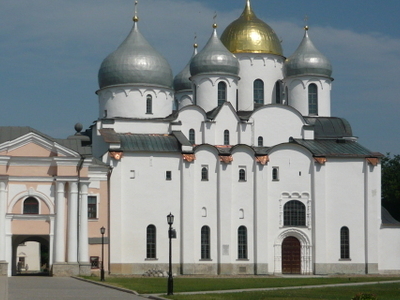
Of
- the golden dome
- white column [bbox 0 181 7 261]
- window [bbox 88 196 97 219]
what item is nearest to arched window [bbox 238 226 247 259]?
window [bbox 88 196 97 219]

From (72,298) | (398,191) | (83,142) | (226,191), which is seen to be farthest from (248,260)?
(72,298)

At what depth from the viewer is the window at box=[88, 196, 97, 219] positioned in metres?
57.4

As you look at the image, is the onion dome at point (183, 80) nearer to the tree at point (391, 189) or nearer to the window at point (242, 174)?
the window at point (242, 174)

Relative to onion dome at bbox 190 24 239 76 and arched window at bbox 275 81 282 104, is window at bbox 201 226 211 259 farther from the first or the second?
arched window at bbox 275 81 282 104

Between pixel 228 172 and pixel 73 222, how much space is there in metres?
11.5

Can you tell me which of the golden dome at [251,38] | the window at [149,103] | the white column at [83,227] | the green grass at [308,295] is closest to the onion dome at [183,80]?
the golden dome at [251,38]

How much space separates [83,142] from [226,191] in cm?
1104

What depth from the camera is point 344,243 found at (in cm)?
6138

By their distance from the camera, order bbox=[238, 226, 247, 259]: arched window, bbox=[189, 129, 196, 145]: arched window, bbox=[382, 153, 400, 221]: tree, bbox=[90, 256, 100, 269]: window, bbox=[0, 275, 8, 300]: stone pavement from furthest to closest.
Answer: bbox=[382, 153, 400, 221]: tree → bbox=[189, 129, 196, 145]: arched window → bbox=[238, 226, 247, 259]: arched window → bbox=[90, 256, 100, 269]: window → bbox=[0, 275, 8, 300]: stone pavement

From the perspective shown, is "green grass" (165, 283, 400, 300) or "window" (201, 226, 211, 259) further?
"window" (201, 226, 211, 259)

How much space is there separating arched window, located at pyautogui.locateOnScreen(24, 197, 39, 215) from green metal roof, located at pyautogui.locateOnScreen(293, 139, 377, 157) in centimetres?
1813

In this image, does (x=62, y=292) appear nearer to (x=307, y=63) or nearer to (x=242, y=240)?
(x=242, y=240)

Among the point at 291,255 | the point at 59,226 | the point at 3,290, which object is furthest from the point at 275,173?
the point at 3,290

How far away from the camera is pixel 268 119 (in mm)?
63562
